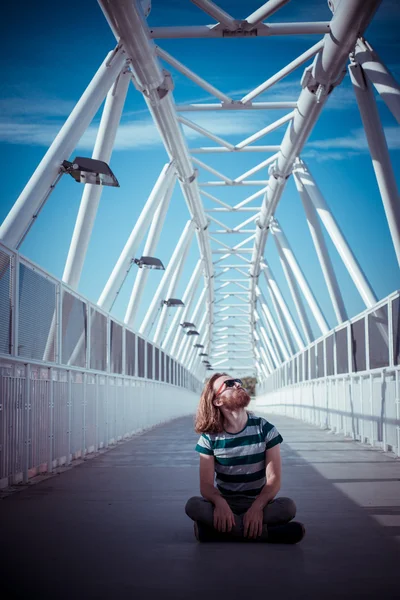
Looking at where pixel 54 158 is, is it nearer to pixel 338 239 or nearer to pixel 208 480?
pixel 208 480

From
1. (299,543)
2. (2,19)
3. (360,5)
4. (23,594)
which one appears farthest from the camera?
(2,19)

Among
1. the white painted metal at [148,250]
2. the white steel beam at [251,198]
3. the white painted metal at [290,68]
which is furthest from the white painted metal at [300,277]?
the white painted metal at [290,68]

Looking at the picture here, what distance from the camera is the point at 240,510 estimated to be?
5.69 metres

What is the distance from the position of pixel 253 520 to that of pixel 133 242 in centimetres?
2206

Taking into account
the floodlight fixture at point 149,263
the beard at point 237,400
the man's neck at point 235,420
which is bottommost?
the man's neck at point 235,420

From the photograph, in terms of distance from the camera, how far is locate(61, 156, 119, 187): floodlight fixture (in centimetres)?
1442

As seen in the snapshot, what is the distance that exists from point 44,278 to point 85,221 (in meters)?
8.69

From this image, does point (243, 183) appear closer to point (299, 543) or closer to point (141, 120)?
point (141, 120)

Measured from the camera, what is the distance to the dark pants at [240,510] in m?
5.54

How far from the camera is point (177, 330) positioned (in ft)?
178

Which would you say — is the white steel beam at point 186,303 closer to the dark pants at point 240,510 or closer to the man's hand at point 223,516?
the dark pants at point 240,510

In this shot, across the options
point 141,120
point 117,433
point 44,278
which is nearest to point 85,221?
point 117,433

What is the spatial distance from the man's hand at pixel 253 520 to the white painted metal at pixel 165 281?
28397 mm

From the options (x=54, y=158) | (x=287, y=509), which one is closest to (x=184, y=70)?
(x=54, y=158)
